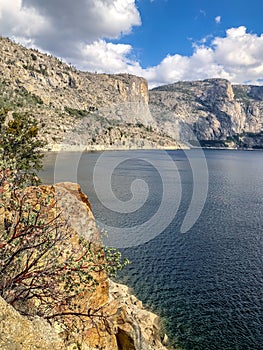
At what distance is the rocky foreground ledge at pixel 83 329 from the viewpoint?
592cm

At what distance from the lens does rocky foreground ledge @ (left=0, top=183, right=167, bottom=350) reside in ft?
19.4

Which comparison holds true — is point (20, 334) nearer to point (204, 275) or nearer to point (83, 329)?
point (83, 329)

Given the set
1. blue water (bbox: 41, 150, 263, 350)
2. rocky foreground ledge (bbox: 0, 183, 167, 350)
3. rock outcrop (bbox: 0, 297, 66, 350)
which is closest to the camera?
rock outcrop (bbox: 0, 297, 66, 350)

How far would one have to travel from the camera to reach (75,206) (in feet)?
51.9

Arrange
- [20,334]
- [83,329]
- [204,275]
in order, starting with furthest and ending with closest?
[204,275], [83,329], [20,334]

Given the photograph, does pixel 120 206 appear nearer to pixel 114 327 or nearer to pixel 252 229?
pixel 252 229

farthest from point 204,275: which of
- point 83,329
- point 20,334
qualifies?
point 20,334

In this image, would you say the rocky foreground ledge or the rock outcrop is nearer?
the rock outcrop

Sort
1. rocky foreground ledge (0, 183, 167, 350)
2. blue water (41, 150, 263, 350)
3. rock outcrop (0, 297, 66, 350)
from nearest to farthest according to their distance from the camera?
rock outcrop (0, 297, 66, 350)
rocky foreground ledge (0, 183, 167, 350)
blue water (41, 150, 263, 350)

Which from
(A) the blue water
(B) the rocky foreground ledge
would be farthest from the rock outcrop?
(A) the blue water

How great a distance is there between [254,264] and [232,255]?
2877 millimetres

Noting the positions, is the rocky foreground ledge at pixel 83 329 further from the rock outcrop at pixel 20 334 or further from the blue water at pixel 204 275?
the blue water at pixel 204 275

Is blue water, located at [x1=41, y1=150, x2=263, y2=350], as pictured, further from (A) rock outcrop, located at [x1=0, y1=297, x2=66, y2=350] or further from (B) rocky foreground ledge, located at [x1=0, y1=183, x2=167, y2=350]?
(A) rock outcrop, located at [x1=0, y1=297, x2=66, y2=350]

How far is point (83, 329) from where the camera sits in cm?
1040
